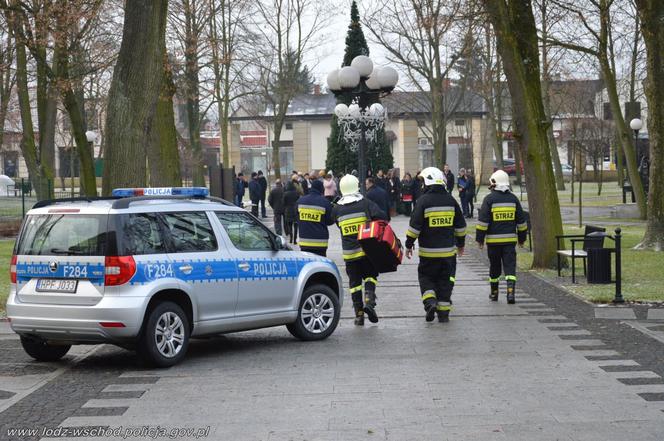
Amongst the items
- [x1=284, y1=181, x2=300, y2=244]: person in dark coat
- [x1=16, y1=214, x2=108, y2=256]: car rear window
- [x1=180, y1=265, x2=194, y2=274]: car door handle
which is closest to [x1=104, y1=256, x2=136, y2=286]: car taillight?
[x1=16, y1=214, x2=108, y2=256]: car rear window

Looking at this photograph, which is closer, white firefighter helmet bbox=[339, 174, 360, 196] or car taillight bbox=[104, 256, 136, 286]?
car taillight bbox=[104, 256, 136, 286]

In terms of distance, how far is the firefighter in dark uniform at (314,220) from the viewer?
16.5 m

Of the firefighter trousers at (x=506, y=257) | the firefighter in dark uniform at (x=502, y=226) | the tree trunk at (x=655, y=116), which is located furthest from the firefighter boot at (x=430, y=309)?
the tree trunk at (x=655, y=116)

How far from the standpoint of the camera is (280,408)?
29.4 ft

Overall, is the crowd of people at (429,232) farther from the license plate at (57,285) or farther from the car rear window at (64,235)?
the license plate at (57,285)

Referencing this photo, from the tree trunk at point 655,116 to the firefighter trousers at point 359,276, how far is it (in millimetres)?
11332

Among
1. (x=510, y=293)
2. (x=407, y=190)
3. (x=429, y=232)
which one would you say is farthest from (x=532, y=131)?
(x=407, y=190)

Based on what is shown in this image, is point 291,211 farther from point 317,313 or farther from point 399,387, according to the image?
point 399,387

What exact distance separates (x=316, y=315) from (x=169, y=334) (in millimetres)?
2381

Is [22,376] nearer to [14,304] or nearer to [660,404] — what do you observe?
[14,304]

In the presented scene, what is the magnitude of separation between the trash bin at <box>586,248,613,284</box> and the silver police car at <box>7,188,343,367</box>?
6.18 metres

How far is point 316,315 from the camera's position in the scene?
42.6ft

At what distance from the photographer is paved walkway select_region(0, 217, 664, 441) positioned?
26.7ft

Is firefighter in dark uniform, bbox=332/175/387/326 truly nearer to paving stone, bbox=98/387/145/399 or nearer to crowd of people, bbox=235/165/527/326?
crowd of people, bbox=235/165/527/326
